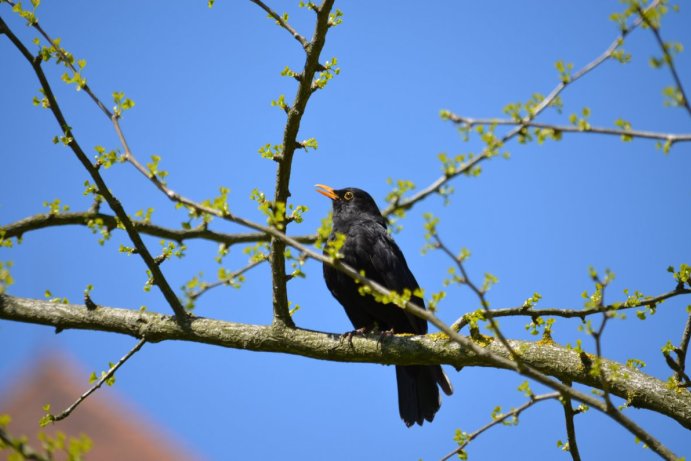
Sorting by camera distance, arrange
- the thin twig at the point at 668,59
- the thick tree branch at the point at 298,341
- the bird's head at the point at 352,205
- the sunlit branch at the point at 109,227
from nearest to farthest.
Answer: the thin twig at the point at 668,59 < the thick tree branch at the point at 298,341 < the sunlit branch at the point at 109,227 < the bird's head at the point at 352,205

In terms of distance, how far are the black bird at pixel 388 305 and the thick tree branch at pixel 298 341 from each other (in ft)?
4.03

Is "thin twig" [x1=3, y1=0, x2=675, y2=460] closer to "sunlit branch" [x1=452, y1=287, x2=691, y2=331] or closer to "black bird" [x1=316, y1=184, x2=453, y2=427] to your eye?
"sunlit branch" [x1=452, y1=287, x2=691, y2=331]

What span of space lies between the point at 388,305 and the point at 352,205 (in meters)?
1.43

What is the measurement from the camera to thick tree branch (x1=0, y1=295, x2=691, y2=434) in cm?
464

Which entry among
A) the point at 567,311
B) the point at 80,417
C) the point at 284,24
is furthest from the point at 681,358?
the point at 80,417

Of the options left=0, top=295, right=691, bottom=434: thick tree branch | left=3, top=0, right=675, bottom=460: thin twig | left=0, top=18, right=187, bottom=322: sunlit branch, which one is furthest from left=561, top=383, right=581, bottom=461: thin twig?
left=0, top=18, right=187, bottom=322: sunlit branch

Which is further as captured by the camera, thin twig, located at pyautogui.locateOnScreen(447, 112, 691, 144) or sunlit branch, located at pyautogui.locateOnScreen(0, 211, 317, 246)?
sunlit branch, located at pyautogui.locateOnScreen(0, 211, 317, 246)

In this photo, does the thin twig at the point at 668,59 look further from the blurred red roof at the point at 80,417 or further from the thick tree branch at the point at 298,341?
the blurred red roof at the point at 80,417

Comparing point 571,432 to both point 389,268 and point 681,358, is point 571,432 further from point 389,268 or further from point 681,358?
point 389,268

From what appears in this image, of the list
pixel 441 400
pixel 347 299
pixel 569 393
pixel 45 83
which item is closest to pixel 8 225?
pixel 45 83

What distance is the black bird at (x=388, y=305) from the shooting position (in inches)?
252

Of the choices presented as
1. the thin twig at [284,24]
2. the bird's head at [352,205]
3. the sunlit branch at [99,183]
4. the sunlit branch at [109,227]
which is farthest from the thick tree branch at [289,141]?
the bird's head at [352,205]

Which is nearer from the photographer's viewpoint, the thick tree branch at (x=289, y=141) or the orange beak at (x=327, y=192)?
the thick tree branch at (x=289, y=141)

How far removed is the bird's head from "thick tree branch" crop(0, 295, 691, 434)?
91.4 inches
